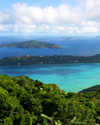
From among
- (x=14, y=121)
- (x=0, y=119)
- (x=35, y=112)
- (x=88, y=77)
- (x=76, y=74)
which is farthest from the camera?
(x=76, y=74)

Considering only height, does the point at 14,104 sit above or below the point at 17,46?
below

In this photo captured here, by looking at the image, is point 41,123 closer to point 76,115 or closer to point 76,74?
point 76,115

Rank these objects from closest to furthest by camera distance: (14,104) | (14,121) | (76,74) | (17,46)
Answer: (14,121) < (14,104) < (76,74) < (17,46)

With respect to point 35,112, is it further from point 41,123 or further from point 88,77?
point 88,77

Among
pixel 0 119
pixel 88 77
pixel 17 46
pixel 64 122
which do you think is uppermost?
pixel 17 46

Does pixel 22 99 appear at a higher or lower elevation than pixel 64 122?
higher

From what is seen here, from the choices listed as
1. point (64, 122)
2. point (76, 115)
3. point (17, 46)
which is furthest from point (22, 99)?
point (17, 46)

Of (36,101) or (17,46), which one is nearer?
(36,101)

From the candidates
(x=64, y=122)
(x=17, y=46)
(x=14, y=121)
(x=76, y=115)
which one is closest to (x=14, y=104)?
(x=14, y=121)

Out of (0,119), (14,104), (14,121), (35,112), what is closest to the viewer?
(0,119)
